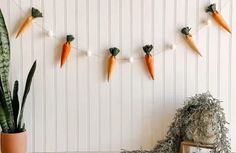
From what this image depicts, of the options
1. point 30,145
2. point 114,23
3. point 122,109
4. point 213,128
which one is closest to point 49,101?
point 30,145

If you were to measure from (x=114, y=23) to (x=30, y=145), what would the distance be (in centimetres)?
83

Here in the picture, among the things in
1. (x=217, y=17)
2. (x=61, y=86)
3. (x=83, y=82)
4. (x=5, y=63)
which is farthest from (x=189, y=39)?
(x=5, y=63)

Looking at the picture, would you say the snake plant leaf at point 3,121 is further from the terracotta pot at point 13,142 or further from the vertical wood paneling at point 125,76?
the vertical wood paneling at point 125,76

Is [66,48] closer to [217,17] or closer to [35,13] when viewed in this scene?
[35,13]

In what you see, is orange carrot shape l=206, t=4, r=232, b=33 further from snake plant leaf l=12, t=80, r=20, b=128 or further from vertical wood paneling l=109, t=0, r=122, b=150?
snake plant leaf l=12, t=80, r=20, b=128

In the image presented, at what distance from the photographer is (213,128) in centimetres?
192

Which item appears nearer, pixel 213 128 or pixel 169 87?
pixel 213 128

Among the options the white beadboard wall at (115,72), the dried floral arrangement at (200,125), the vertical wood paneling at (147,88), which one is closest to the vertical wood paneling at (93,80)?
the white beadboard wall at (115,72)

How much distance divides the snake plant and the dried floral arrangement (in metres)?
0.80

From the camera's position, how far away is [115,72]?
2135mm

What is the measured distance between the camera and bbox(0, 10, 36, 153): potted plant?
1974 mm

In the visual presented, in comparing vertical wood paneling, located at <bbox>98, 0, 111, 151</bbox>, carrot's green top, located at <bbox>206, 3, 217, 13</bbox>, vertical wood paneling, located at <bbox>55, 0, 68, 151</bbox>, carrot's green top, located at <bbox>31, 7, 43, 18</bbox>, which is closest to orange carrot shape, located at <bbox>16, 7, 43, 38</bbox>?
carrot's green top, located at <bbox>31, 7, 43, 18</bbox>

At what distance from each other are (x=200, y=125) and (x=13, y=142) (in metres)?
0.96

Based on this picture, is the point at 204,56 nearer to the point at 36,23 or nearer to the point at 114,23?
the point at 114,23
